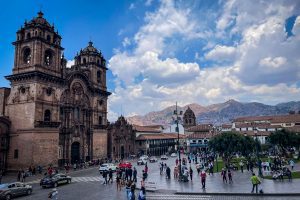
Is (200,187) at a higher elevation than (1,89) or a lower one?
lower

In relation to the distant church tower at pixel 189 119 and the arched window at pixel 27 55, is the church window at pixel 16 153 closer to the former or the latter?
the arched window at pixel 27 55

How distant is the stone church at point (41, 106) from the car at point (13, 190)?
16391mm

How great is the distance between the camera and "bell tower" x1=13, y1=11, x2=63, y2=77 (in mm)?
44219

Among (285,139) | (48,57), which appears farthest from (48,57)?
(285,139)

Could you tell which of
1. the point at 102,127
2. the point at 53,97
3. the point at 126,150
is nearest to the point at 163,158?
the point at 126,150

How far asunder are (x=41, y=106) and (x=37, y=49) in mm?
9142

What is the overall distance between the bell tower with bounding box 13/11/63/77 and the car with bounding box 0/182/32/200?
2284cm

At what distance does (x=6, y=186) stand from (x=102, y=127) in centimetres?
3691

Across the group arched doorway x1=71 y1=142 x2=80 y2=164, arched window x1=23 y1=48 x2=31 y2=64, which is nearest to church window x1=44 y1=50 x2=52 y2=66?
arched window x1=23 y1=48 x2=31 y2=64

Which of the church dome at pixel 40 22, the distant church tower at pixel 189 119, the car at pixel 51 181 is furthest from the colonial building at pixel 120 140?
the distant church tower at pixel 189 119

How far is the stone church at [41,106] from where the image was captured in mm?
42500

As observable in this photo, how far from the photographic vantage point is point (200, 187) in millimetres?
25406

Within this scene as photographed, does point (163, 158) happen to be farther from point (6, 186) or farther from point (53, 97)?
point (6, 186)

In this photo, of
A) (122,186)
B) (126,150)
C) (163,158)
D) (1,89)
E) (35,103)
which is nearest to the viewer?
(122,186)
